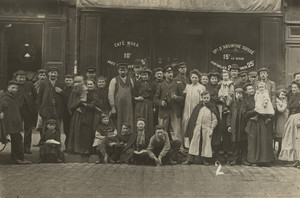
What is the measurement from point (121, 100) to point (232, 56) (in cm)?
391

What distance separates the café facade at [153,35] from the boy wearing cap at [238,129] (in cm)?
314

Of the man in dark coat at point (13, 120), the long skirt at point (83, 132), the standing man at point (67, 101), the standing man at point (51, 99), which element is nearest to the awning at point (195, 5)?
the standing man at point (67, 101)

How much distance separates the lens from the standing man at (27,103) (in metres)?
7.77

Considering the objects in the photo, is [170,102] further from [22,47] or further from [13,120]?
[22,47]

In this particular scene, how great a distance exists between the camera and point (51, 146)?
24.2 feet

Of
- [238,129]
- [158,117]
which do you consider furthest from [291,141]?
[158,117]

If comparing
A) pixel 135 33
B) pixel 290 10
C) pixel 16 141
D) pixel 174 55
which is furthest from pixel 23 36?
pixel 290 10

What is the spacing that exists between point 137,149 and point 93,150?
2.54ft

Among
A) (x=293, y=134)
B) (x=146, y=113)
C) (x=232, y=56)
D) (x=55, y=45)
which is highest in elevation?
(x=55, y=45)

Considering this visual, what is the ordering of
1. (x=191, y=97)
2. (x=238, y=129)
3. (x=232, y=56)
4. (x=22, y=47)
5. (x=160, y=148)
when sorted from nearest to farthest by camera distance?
(x=160, y=148) < (x=238, y=129) < (x=191, y=97) < (x=22, y=47) < (x=232, y=56)

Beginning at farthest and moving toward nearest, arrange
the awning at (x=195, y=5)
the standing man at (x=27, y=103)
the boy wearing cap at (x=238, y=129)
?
the awning at (x=195, y=5) → the standing man at (x=27, y=103) → the boy wearing cap at (x=238, y=129)

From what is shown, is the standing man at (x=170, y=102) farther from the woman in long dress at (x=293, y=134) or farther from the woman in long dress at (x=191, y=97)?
the woman in long dress at (x=293, y=134)

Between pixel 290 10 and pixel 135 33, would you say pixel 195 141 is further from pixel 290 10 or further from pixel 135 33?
pixel 290 10

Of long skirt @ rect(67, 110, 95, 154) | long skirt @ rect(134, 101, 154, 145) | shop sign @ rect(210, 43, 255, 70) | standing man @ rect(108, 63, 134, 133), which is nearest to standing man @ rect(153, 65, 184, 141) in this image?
long skirt @ rect(134, 101, 154, 145)
